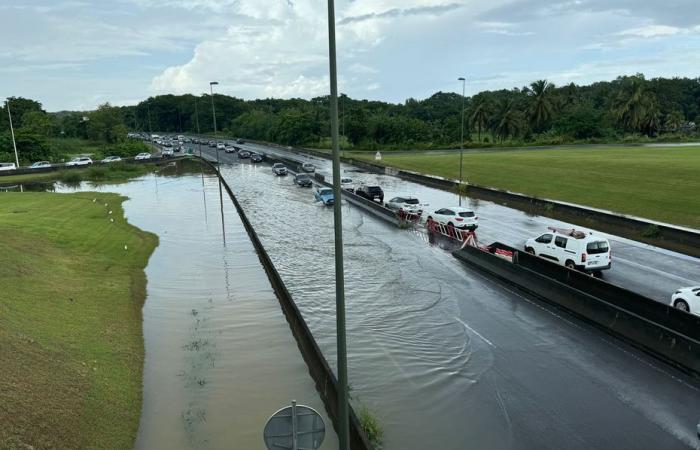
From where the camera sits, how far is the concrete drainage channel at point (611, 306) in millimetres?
14883

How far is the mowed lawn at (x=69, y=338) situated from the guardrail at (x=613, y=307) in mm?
14337

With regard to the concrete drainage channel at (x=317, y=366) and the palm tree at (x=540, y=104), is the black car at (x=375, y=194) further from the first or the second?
the palm tree at (x=540, y=104)

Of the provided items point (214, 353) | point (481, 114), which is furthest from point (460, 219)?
point (481, 114)

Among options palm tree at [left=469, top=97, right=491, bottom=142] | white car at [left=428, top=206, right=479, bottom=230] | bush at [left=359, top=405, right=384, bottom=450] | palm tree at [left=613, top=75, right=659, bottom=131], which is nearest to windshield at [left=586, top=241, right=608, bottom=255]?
white car at [left=428, top=206, right=479, bottom=230]

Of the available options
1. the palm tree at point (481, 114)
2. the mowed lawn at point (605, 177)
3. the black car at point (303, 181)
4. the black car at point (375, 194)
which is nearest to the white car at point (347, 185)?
the black car at point (375, 194)

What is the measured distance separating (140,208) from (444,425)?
43956 mm

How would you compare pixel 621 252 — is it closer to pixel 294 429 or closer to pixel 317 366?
pixel 317 366

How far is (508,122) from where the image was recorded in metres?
112

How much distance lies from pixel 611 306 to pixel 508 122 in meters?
102

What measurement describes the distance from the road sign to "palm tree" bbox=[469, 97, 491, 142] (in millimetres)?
116851

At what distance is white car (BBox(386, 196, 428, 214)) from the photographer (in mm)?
38656

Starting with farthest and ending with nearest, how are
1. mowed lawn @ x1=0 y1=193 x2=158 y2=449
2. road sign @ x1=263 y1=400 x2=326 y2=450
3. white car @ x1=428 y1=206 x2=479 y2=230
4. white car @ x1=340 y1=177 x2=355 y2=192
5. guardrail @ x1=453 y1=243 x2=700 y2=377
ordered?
white car @ x1=340 y1=177 x2=355 y2=192, white car @ x1=428 y1=206 x2=479 y2=230, guardrail @ x1=453 y1=243 x2=700 y2=377, mowed lawn @ x1=0 y1=193 x2=158 y2=449, road sign @ x1=263 y1=400 x2=326 y2=450

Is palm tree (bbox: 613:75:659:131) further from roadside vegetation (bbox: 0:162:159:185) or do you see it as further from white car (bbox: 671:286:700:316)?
white car (bbox: 671:286:700:316)

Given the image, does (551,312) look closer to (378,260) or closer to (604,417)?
(604,417)
